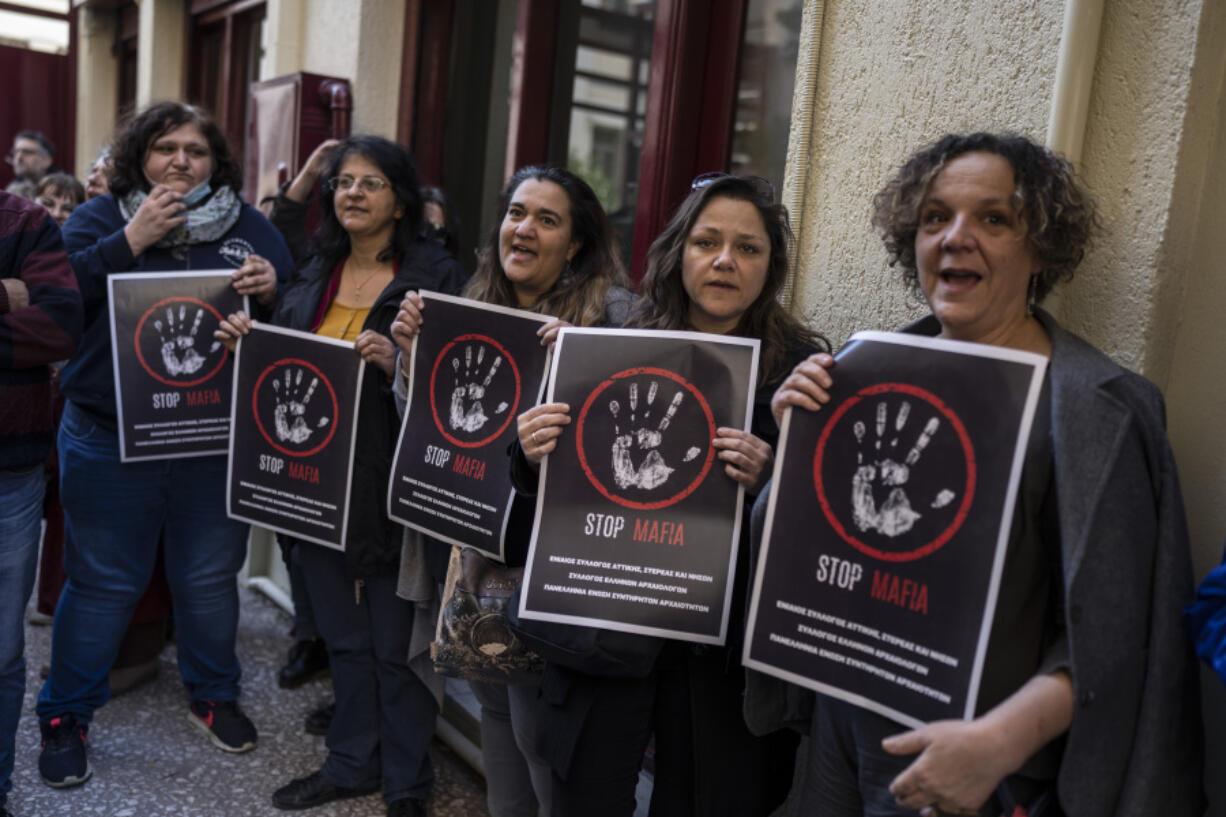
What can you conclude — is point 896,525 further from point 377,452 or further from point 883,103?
point 377,452

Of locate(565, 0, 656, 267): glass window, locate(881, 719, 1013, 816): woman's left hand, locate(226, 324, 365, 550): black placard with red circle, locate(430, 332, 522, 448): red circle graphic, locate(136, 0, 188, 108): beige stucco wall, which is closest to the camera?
locate(881, 719, 1013, 816): woman's left hand

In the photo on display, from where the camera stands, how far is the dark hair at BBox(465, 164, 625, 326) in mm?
2521

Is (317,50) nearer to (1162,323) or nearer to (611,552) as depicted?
(611,552)

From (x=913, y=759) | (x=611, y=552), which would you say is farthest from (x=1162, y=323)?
(x=611, y=552)

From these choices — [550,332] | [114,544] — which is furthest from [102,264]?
[550,332]

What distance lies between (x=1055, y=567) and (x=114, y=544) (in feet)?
9.41

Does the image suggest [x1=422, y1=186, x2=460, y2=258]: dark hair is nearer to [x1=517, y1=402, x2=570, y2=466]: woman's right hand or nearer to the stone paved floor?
[x1=517, y1=402, x2=570, y2=466]: woman's right hand

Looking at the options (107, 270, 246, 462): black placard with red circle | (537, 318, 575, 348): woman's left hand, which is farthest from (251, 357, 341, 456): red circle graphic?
(537, 318, 575, 348): woman's left hand

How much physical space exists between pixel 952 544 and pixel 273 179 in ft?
13.8

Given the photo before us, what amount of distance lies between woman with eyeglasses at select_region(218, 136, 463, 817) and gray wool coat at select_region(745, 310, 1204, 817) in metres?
1.92

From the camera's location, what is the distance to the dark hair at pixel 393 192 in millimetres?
3031

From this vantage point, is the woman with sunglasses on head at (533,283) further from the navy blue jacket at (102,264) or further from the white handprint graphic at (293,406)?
the navy blue jacket at (102,264)

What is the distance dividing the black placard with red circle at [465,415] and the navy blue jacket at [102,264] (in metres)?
1.10

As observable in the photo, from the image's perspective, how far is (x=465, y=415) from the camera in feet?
8.04
